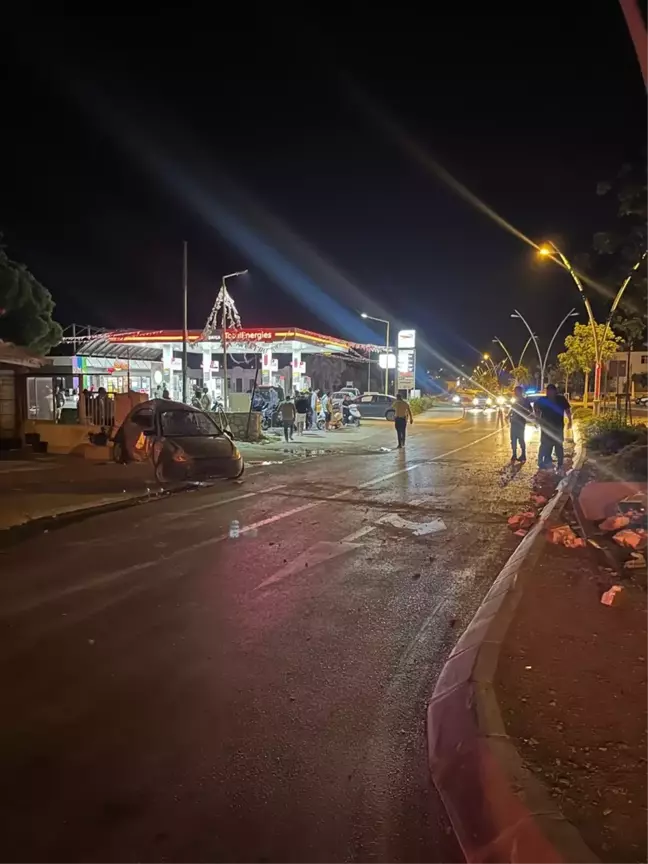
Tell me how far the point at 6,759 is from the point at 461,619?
12.1 feet

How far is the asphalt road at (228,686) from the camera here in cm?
328

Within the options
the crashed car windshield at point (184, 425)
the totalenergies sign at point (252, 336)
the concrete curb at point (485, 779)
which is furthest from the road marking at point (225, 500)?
the totalenergies sign at point (252, 336)

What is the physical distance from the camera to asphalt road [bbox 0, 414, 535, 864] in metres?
3.28

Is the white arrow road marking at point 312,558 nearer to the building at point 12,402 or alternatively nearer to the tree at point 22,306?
the building at point 12,402

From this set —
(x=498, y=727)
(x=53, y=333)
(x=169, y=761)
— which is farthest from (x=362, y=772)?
(x=53, y=333)

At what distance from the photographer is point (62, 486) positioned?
13703mm

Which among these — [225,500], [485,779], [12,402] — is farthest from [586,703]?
[12,402]

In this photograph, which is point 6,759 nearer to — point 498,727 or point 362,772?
point 362,772

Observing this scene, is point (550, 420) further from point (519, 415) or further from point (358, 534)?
point (358, 534)

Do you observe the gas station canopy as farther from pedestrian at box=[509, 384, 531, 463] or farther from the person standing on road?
Answer: pedestrian at box=[509, 384, 531, 463]

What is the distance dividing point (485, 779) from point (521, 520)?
7642 mm

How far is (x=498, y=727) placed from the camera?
3.95 m

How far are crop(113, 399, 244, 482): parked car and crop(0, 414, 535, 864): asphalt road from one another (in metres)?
3.95

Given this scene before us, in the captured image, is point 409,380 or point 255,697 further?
point 409,380
